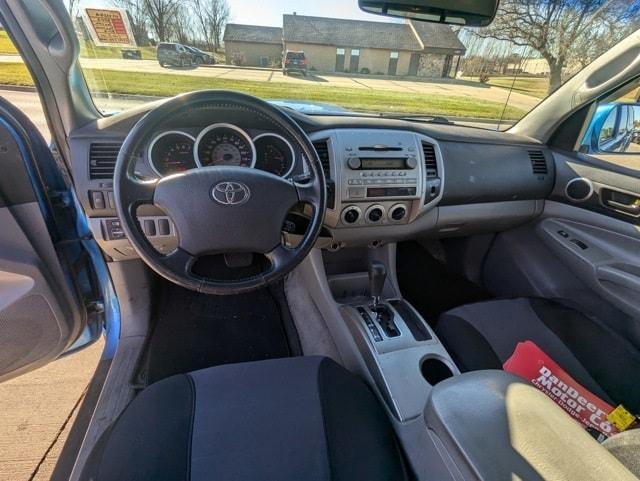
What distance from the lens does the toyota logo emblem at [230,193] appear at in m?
1.17

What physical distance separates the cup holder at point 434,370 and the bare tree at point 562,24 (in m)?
1.43

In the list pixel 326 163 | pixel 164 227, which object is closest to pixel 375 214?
pixel 326 163

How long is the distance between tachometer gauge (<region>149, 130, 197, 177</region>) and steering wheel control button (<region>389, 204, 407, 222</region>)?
2.88 ft

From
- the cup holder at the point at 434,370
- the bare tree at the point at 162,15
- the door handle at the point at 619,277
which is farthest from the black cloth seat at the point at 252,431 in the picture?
the door handle at the point at 619,277

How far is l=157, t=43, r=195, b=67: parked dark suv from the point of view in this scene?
148 centimetres

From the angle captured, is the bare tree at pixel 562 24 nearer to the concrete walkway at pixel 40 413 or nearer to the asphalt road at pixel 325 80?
the asphalt road at pixel 325 80

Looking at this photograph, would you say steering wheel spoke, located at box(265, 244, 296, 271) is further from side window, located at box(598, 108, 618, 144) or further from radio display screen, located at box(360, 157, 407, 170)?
side window, located at box(598, 108, 618, 144)

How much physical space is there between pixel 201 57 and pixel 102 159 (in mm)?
550

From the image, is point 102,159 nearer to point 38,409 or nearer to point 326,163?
point 326,163

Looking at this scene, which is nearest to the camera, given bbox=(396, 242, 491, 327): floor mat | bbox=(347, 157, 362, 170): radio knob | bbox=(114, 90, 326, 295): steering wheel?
bbox=(114, 90, 326, 295): steering wheel

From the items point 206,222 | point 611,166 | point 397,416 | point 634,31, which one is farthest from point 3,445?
point 634,31

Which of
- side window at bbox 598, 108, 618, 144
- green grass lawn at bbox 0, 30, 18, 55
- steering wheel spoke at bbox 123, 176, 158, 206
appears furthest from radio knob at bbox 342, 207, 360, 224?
side window at bbox 598, 108, 618, 144

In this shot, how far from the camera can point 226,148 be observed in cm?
144

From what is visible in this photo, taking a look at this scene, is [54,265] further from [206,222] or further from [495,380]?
[495,380]
